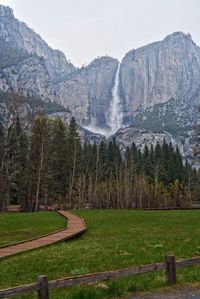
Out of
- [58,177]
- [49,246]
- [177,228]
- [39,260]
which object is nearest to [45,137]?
[58,177]

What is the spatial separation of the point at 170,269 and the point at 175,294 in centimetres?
103

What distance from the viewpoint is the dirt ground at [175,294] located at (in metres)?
12.9

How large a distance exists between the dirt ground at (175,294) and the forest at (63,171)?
132ft

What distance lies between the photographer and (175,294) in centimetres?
1320

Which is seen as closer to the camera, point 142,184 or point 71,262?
point 71,262

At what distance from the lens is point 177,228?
34.6 meters

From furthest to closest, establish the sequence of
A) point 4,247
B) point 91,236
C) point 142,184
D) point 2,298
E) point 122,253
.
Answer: point 142,184 → point 91,236 → point 4,247 → point 122,253 → point 2,298

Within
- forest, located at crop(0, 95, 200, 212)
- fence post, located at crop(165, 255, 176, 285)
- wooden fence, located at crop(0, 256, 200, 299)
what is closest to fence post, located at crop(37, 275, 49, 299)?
wooden fence, located at crop(0, 256, 200, 299)

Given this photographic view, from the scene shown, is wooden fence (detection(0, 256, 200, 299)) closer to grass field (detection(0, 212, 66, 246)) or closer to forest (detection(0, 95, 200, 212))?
grass field (detection(0, 212, 66, 246))

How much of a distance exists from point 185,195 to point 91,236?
3442 inches

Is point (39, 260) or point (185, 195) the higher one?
point (185, 195)

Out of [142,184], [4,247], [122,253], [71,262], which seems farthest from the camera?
[142,184]

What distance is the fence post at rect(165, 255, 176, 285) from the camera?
13.9m

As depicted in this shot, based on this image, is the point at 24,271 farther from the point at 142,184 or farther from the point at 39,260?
the point at 142,184
